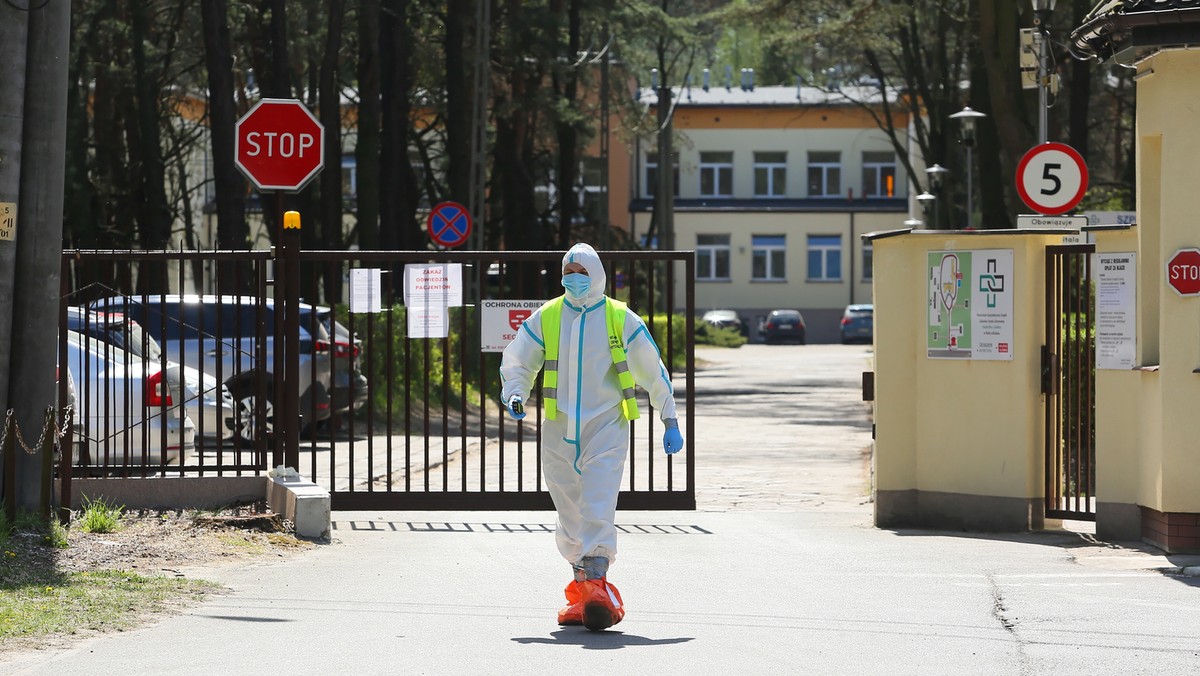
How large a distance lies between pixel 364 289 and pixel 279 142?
3.66 m

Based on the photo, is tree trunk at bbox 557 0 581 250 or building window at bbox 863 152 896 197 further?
building window at bbox 863 152 896 197

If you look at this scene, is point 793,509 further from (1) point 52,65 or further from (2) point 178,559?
(1) point 52,65

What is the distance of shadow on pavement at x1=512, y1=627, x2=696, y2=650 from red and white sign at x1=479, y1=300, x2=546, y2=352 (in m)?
4.62

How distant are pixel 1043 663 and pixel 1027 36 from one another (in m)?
13.4

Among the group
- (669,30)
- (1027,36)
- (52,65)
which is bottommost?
(52,65)

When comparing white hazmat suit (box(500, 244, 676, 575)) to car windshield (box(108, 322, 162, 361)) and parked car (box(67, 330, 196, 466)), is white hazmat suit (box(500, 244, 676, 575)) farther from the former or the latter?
car windshield (box(108, 322, 162, 361))

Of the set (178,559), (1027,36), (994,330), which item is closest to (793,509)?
(994,330)

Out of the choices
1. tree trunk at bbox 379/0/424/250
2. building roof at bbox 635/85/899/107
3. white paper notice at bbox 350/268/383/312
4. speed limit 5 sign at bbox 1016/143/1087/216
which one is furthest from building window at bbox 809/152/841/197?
white paper notice at bbox 350/268/383/312

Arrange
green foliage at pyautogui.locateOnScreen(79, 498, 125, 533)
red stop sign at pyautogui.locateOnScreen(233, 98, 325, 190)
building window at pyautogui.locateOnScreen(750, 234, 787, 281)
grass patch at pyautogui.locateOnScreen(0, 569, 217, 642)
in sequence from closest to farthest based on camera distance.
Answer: grass patch at pyautogui.locateOnScreen(0, 569, 217, 642) → green foliage at pyautogui.locateOnScreen(79, 498, 125, 533) → red stop sign at pyautogui.locateOnScreen(233, 98, 325, 190) → building window at pyautogui.locateOnScreen(750, 234, 787, 281)

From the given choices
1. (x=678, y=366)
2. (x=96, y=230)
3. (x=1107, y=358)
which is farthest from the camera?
(x=678, y=366)

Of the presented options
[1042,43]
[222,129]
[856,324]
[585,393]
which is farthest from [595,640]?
[856,324]

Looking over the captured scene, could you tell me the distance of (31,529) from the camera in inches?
388

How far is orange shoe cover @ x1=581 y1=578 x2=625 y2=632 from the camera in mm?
7590

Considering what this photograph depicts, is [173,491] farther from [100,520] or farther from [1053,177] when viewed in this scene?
[1053,177]
